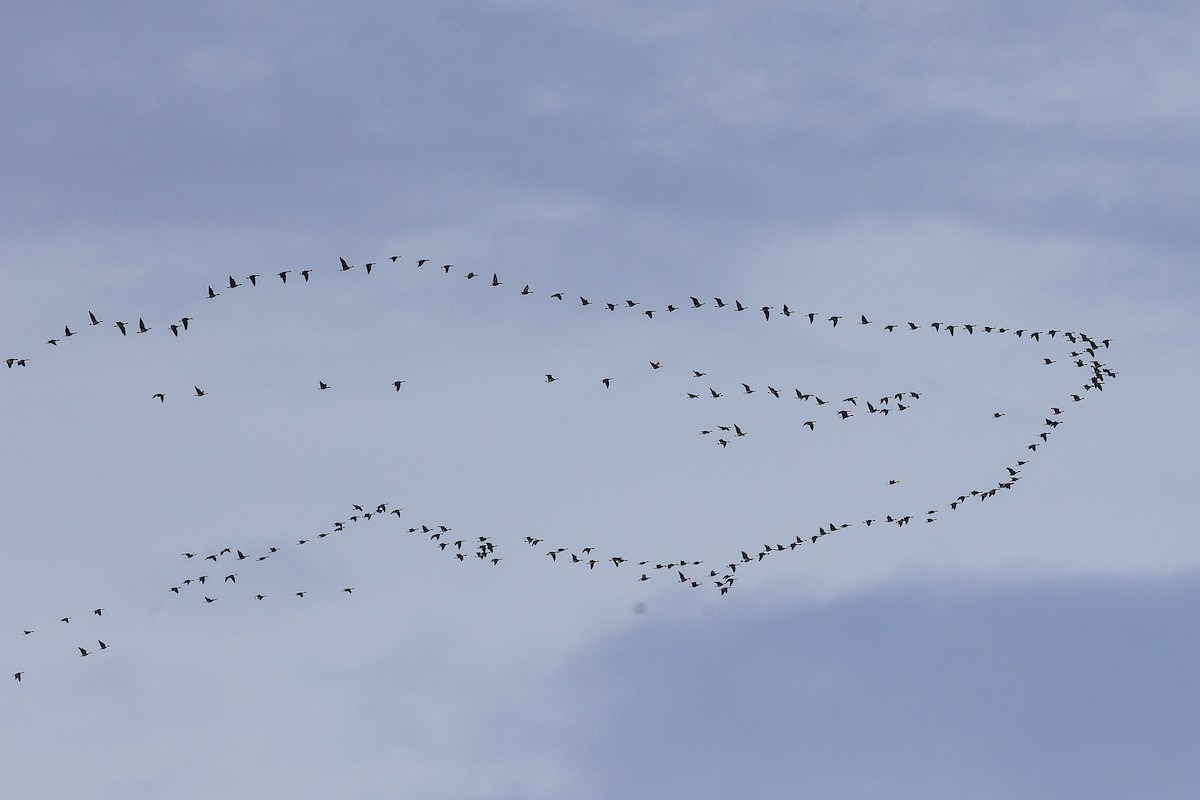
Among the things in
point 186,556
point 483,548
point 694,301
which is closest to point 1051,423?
point 694,301

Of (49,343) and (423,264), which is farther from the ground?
(423,264)

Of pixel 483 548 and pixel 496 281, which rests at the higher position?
pixel 496 281

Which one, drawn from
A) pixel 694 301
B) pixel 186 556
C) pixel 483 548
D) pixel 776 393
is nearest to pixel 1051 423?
pixel 776 393

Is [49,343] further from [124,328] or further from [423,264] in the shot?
[423,264]

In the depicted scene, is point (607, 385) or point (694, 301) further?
point (607, 385)

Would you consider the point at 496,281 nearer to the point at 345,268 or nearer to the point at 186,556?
the point at 345,268

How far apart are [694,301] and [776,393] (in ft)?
31.6

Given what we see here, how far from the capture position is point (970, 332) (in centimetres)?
11725

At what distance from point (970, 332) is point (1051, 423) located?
17768 mm

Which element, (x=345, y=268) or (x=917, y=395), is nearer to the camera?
(x=345, y=268)

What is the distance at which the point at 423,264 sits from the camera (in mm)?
120562

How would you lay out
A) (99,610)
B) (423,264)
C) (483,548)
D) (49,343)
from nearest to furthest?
(49,343) → (423,264) → (483,548) → (99,610)

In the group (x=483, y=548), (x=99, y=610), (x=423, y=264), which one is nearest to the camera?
(x=423, y=264)

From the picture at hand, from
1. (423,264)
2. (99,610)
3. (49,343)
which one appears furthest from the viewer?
(99,610)
